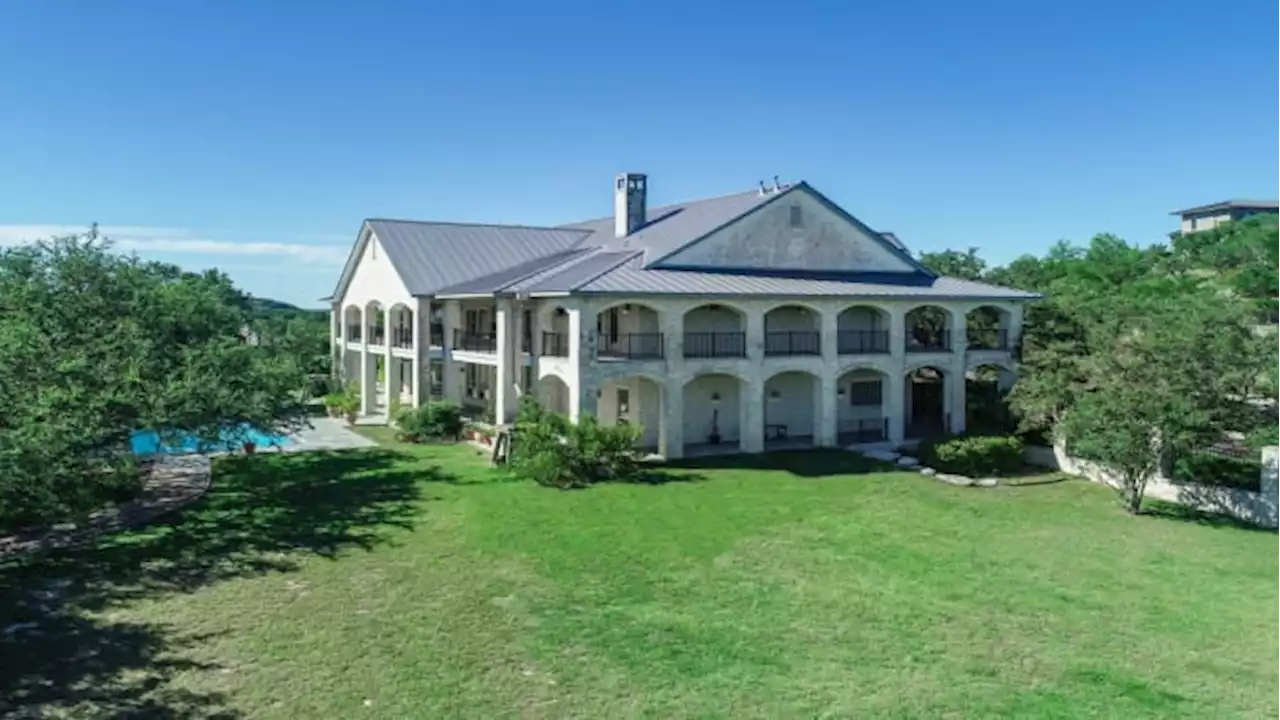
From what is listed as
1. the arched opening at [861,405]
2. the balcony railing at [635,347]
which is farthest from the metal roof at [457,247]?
the arched opening at [861,405]

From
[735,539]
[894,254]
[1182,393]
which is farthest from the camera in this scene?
[894,254]

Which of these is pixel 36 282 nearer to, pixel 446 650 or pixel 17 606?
pixel 17 606

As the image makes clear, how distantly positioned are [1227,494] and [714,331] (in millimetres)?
14282

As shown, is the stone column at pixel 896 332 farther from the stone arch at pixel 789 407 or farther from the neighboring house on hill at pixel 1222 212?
the neighboring house on hill at pixel 1222 212

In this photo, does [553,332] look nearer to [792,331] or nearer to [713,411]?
[713,411]

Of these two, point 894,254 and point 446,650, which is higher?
point 894,254

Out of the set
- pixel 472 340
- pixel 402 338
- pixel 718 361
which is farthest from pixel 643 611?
pixel 402 338

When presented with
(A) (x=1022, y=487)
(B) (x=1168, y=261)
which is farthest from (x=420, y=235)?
(B) (x=1168, y=261)

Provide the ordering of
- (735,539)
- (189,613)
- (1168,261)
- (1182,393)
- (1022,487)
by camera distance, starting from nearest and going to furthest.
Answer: (189,613) < (735,539) < (1182,393) < (1022,487) < (1168,261)

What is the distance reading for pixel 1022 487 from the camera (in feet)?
80.8

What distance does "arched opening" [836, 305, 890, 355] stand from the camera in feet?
102

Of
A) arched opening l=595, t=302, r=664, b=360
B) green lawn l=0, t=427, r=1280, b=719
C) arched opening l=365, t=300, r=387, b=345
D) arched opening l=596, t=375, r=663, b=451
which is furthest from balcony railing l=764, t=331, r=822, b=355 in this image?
arched opening l=365, t=300, r=387, b=345

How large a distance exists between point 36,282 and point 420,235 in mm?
16490

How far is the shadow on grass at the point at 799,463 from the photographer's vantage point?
25812mm
